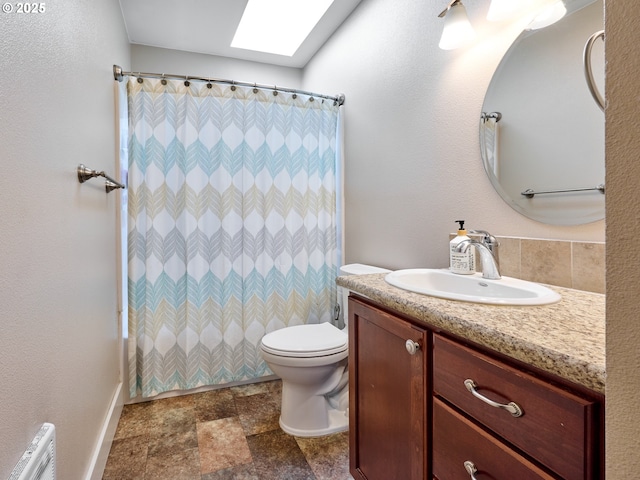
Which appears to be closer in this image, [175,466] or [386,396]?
[386,396]

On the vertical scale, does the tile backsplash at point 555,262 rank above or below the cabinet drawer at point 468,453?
above

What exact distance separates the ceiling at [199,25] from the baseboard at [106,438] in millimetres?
2284

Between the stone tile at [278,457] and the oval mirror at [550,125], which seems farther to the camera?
the stone tile at [278,457]

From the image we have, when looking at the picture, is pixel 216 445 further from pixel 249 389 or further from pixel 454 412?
pixel 454 412

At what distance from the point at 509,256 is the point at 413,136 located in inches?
30.5

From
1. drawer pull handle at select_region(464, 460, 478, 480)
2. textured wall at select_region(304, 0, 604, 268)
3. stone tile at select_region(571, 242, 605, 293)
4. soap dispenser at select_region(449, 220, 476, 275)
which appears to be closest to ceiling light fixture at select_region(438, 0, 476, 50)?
textured wall at select_region(304, 0, 604, 268)

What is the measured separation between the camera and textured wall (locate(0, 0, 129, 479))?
0.70 metres

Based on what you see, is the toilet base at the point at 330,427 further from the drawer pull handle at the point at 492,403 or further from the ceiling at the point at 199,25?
the ceiling at the point at 199,25

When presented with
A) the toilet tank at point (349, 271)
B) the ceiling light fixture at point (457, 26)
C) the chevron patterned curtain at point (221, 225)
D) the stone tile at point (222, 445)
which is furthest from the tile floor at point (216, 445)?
the ceiling light fixture at point (457, 26)

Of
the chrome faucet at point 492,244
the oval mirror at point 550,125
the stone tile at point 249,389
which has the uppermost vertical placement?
the oval mirror at point 550,125

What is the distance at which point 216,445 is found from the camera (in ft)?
5.36

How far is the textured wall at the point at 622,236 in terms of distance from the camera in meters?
0.38

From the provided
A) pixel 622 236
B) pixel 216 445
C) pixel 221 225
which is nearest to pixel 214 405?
pixel 216 445

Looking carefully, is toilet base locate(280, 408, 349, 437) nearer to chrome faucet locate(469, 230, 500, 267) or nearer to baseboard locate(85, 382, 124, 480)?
baseboard locate(85, 382, 124, 480)
